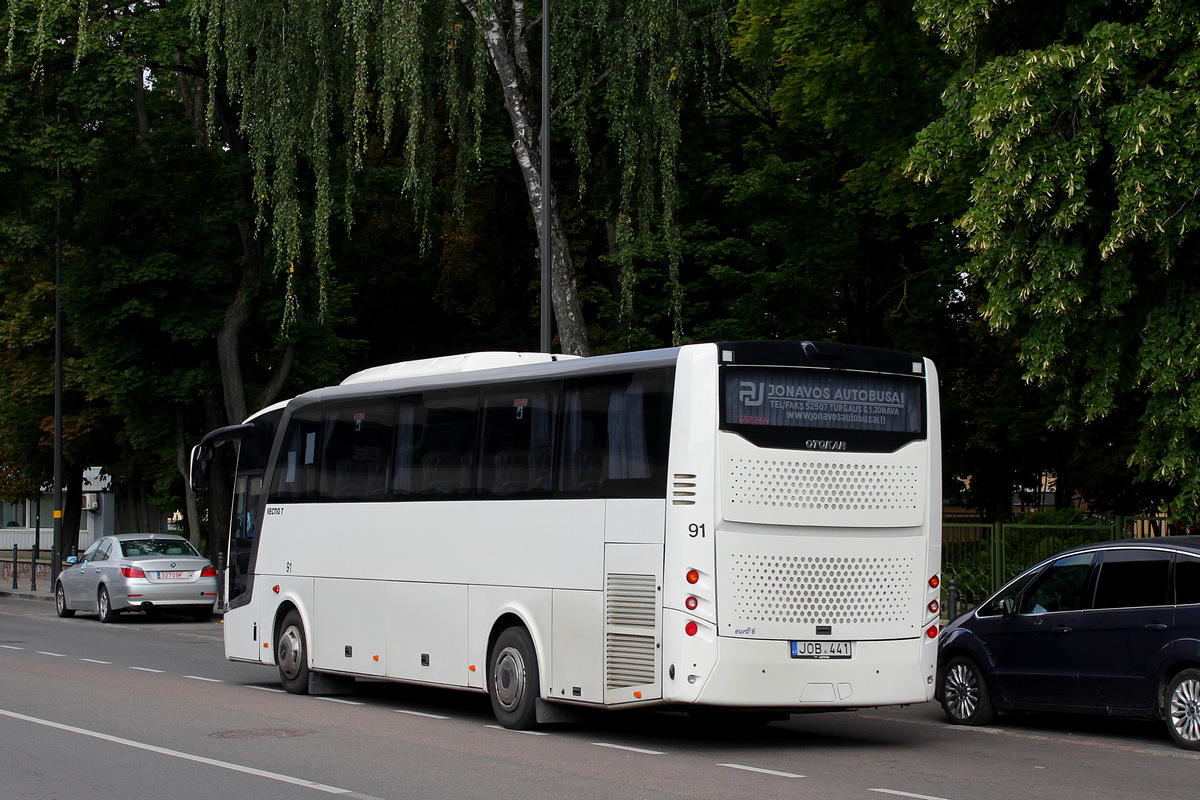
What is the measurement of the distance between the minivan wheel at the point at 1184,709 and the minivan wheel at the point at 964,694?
217cm

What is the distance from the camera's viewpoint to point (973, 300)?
95.8ft

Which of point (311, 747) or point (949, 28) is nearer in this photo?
point (311, 747)

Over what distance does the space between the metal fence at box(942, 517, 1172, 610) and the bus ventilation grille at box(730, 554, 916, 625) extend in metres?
10.1

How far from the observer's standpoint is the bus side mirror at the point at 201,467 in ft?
58.5

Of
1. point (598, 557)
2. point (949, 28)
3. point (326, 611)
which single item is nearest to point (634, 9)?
point (949, 28)

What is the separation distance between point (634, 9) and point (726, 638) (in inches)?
534

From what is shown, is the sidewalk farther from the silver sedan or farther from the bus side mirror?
the bus side mirror

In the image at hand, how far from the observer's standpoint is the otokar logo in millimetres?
11750

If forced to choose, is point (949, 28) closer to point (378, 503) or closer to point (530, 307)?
point (378, 503)

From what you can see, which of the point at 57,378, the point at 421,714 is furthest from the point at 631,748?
the point at 57,378

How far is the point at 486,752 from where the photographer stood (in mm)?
11586

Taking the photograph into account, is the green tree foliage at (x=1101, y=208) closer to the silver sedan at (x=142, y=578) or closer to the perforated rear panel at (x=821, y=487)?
the perforated rear panel at (x=821, y=487)

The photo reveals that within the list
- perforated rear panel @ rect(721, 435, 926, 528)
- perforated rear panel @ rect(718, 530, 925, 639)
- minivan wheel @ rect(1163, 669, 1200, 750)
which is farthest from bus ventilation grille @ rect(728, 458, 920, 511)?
minivan wheel @ rect(1163, 669, 1200, 750)

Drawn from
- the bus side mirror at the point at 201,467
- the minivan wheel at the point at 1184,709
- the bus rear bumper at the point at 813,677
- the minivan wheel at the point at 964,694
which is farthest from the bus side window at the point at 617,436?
the bus side mirror at the point at 201,467
